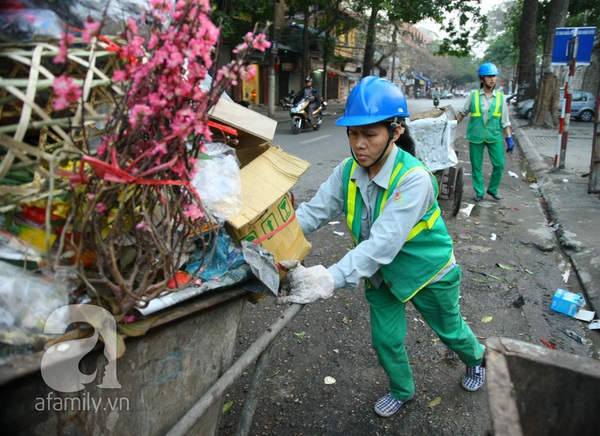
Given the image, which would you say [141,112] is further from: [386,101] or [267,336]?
[386,101]

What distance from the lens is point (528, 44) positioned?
17.0 meters

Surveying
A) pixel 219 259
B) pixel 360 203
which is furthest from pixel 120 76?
pixel 360 203

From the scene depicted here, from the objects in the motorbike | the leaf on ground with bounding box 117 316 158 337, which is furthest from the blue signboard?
the leaf on ground with bounding box 117 316 158 337

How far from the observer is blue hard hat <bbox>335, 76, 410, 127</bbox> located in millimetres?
1949

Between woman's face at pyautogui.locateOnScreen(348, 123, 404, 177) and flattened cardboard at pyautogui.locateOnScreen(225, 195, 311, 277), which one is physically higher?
woman's face at pyautogui.locateOnScreen(348, 123, 404, 177)

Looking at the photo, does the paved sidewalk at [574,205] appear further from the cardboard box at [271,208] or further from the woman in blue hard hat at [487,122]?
the cardboard box at [271,208]

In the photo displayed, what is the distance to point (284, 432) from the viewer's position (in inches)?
92.4

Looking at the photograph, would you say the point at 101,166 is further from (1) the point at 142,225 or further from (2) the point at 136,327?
(2) the point at 136,327

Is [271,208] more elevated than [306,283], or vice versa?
[271,208]

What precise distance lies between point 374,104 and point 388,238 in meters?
0.58

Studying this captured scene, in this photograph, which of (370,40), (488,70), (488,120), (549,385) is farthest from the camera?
(370,40)

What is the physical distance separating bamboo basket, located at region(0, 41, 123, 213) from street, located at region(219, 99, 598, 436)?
139 centimetres

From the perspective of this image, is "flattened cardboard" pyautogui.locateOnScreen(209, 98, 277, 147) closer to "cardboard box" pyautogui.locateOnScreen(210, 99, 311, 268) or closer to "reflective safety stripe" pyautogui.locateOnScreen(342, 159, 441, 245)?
"cardboard box" pyautogui.locateOnScreen(210, 99, 311, 268)

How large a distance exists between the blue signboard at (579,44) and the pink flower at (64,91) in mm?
8837
